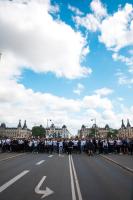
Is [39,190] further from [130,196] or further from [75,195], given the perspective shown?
[130,196]

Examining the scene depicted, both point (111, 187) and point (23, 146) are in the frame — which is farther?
point (23, 146)

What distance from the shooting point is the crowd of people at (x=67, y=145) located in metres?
37.2

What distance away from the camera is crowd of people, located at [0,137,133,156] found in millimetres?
37156

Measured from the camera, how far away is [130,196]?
10.0 m

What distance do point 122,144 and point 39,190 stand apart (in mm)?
27968

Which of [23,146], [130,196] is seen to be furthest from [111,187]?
[23,146]

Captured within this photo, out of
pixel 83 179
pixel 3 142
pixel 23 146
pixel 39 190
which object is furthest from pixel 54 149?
pixel 39 190

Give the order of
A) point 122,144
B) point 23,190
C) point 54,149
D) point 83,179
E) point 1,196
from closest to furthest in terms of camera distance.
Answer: point 1,196
point 23,190
point 83,179
point 122,144
point 54,149

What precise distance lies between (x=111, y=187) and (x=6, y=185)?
12.6 ft

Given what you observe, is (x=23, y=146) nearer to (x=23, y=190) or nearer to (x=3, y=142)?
(x=3, y=142)

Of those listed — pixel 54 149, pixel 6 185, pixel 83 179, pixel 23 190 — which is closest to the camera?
pixel 23 190

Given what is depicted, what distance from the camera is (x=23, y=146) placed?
4012 cm

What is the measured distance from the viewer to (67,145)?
3697 cm

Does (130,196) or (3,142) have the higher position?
(3,142)
